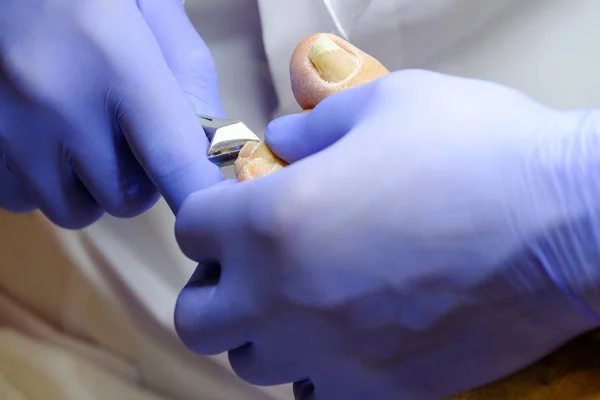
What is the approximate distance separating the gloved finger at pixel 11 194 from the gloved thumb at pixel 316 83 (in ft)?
1.25

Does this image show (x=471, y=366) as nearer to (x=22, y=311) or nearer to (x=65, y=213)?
(x=65, y=213)

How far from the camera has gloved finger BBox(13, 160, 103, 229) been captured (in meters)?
0.69

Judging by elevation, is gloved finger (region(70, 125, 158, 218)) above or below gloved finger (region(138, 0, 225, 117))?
below

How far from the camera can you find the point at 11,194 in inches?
30.0

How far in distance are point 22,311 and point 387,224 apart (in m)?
0.72

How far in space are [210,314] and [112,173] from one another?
0.75ft

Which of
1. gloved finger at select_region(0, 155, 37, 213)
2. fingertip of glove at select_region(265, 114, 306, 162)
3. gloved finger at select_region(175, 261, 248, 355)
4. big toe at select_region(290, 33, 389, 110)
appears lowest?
gloved finger at select_region(175, 261, 248, 355)

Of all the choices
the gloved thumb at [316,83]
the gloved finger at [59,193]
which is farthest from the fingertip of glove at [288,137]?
the gloved finger at [59,193]

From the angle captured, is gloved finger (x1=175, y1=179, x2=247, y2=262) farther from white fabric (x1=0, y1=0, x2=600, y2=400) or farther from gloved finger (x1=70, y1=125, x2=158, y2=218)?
white fabric (x1=0, y1=0, x2=600, y2=400)

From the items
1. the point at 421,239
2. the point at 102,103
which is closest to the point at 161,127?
the point at 102,103

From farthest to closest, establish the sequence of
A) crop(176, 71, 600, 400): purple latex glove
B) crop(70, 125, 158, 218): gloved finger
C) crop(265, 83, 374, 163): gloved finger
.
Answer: crop(70, 125, 158, 218): gloved finger → crop(265, 83, 374, 163): gloved finger → crop(176, 71, 600, 400): purple latex glove

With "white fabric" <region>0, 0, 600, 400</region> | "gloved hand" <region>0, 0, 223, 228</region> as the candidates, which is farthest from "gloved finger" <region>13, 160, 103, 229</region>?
"white fabric" <region>0, 0, 600, 400</region>

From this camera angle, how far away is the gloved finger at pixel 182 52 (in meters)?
0.71

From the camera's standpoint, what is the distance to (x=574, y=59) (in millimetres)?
691
